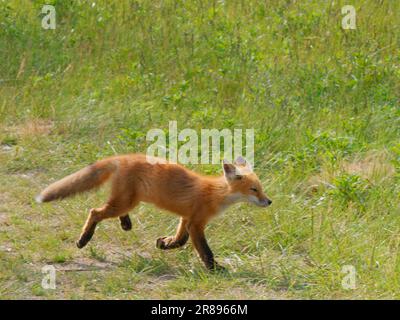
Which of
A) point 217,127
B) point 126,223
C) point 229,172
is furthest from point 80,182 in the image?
point 217,127

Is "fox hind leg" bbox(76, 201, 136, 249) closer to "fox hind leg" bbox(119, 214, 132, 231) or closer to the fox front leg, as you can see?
"fox hind leg" bbox(119, 214, 132, 231)

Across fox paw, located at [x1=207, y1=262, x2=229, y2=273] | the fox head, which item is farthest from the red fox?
fox paw, located at [x1=207, y1=262, x2=229, y2=273]

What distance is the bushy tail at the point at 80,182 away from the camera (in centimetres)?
597

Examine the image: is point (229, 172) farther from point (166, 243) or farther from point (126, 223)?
point (126, 223)

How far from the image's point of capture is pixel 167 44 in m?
9.59

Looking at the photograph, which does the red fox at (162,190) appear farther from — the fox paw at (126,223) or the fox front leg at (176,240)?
the fox paw at (126,223)

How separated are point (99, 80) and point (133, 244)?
3115 mm

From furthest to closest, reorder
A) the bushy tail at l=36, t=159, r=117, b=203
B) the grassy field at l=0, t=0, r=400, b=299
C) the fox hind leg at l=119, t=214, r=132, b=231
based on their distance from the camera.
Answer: the fox hind leg at l=119, t=214, r=132, b=231 < the bushy tail at l=36, t=159, r=117, b=203 < the grassy field at l=0, t=0, r=400, b=299

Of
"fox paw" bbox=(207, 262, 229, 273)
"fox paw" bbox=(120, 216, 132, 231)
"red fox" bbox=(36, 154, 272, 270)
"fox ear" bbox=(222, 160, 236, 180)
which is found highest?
"fox ear" bbox=(222, 160, 236, 180)

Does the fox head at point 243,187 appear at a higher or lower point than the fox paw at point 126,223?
higher

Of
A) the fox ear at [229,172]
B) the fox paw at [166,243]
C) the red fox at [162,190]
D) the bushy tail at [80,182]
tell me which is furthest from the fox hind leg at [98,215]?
the fox ear at [229,172]

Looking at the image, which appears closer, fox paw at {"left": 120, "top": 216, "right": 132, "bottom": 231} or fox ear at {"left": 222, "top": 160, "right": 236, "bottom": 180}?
fox ear at {"left": 222, "top": 160, "right": 236, "bottom": 180}

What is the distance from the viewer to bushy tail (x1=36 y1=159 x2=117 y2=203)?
19.6 feet

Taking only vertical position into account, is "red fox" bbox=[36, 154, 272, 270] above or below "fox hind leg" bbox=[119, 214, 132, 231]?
above
